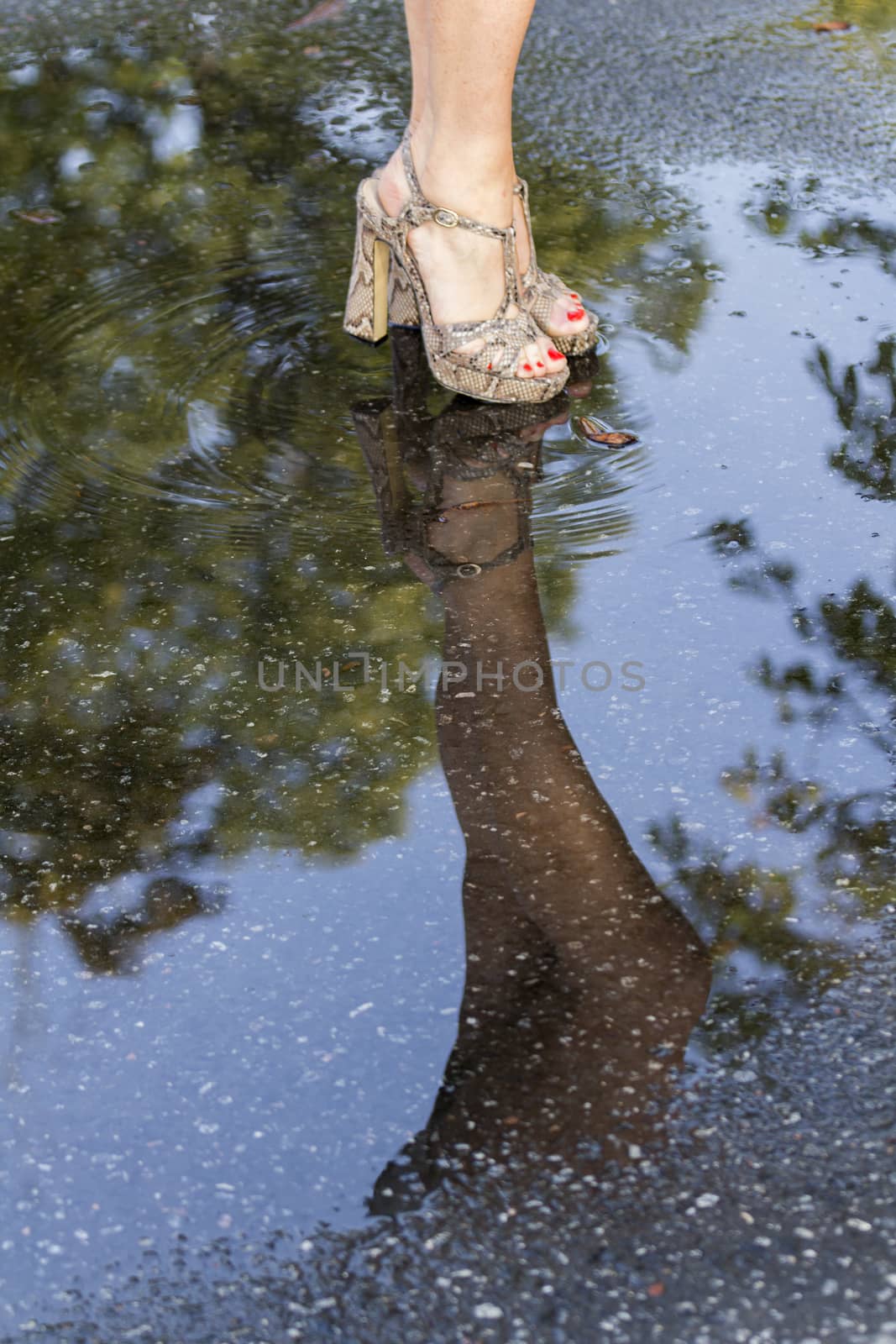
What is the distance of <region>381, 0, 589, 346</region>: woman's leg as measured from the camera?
8.02 ft

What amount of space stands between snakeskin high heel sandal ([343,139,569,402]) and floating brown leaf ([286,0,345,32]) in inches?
74.8

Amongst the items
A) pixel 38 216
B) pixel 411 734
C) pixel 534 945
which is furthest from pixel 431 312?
pixel 534 945

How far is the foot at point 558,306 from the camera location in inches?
105

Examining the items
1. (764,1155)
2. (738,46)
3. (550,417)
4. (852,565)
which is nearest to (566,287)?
(550,417)

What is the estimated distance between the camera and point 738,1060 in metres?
1.40

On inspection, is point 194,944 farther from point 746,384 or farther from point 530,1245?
point 746,384

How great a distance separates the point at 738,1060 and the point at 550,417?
4.56 ft

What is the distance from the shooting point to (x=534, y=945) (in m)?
1.53

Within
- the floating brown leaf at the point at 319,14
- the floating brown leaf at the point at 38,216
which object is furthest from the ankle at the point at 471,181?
the floating brown leaf at the point at 319,14

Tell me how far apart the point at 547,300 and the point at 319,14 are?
2.28 meters

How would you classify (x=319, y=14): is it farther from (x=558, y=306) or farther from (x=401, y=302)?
(x=558, y=306)

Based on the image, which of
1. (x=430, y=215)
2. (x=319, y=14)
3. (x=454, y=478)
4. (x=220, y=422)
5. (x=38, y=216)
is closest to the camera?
(x=454, y=478)

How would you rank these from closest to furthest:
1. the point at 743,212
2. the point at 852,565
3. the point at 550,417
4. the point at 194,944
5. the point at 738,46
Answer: the point at 194,944
the point at 852,565
the point at 550,417
the point at 743,212
the point at 738,46

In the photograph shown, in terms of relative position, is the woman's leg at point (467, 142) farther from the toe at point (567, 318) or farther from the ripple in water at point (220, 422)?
the ripple in water at point (220, 422)
